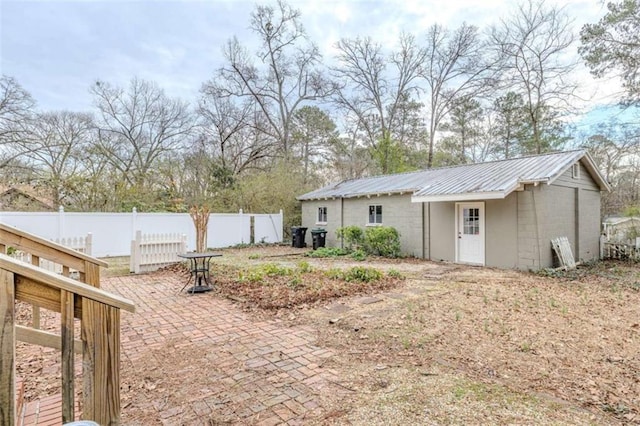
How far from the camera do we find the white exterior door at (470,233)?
1012cm

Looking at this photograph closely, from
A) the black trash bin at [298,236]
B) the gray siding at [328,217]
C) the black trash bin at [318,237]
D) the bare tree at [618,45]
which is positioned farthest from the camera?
the black trash bin at [298,236]

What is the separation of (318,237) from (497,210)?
7.69 metres

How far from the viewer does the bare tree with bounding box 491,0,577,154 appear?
16516 mm

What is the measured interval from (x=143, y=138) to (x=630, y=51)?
2315 centimetres

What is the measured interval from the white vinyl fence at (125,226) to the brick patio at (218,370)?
27.1 ft

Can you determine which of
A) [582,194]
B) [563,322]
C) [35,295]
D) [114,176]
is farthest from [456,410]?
[114,176]

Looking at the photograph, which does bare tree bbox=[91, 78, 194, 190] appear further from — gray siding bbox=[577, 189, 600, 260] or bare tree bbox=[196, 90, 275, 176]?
gray siding bbox=[577, 189, 600, 260]

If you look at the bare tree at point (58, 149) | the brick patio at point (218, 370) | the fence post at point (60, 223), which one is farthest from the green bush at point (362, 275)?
the bare tree at point (58, 149)

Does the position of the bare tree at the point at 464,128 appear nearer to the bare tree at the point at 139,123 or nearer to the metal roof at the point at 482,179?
the metal roof at the point at 482,179

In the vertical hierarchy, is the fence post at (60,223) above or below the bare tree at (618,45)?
below

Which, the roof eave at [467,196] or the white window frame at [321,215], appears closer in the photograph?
the roof eave at [467,196]

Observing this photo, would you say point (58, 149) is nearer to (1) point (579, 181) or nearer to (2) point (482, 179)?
(2) point (482, 179)

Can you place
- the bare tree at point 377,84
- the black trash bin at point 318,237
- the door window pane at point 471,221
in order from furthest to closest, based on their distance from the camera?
1. the bare tree at point 377,84
2. the black trash bin at point 318,237
3. the door window pane at point 471,221

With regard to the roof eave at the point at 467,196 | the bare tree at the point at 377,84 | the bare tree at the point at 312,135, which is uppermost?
the bare tree at the point at 377,84
